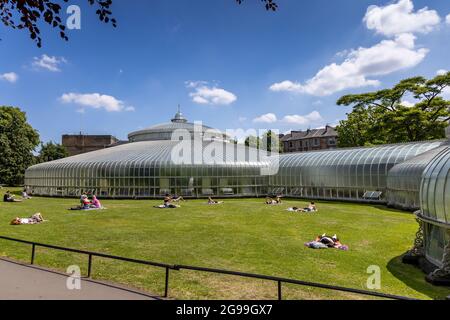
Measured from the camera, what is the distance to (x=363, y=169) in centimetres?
3403

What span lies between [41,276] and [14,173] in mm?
63321

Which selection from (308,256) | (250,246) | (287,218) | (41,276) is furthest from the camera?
(287,218)

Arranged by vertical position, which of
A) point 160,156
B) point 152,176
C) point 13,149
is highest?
point 13,149

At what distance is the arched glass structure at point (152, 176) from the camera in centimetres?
4000

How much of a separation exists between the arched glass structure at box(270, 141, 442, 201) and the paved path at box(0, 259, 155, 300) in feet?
98.0

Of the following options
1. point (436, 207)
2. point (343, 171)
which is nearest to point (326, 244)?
point (436, 207)

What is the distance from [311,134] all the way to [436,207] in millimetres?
92198

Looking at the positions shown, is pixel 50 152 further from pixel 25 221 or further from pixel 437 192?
pixel 437 192

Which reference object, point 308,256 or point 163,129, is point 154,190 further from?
point 308,256

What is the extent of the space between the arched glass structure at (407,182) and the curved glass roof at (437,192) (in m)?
12.9

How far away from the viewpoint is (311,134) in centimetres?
10088

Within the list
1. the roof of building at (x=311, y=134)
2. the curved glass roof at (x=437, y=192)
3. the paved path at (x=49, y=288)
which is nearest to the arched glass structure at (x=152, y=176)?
the curved glass roof at (x=437, y=192)

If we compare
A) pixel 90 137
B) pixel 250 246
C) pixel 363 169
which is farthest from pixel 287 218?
pixel 90 137

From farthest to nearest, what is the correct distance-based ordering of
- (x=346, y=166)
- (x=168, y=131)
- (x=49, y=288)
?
(x=168, y=131) < (x=346, y=166) < (x=49, y=288)
